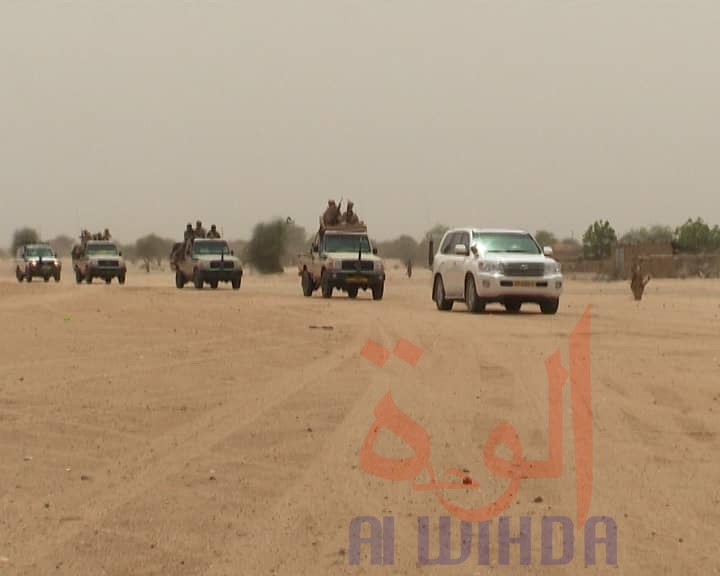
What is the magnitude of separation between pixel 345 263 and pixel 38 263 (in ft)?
91.2

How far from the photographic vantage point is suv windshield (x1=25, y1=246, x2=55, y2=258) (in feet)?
193

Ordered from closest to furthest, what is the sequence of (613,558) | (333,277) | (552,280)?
(613,558) → (552,280) → (333,277)

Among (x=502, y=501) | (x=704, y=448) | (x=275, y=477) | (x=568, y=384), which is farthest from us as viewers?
(x=568, y=384)

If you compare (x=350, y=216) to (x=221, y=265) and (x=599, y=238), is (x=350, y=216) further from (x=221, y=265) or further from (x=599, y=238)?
(x=599, y=238)

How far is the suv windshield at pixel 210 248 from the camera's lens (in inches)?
1730

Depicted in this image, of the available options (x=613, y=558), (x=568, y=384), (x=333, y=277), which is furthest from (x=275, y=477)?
(x=333, y=277)

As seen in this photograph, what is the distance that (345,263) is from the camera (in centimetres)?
3403

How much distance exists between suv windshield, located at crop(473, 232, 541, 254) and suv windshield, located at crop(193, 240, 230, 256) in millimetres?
18583

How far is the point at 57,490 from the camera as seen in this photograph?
24.8 ft

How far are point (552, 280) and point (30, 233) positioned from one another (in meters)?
106

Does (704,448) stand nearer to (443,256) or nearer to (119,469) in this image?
(119,469)

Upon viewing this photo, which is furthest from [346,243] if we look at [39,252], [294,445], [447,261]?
[39,252]

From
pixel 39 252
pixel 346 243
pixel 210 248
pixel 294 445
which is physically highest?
pixel 346 243

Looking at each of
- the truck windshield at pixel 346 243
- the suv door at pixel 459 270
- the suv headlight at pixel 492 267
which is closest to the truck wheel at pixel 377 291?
the truck windshield at pixel 346 243
